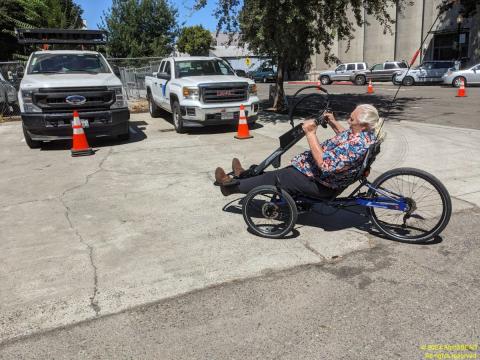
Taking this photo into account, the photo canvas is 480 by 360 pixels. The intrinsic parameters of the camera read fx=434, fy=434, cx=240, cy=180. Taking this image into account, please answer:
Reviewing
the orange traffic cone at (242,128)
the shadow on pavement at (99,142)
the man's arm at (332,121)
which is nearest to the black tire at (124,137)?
the shadow on pavement at (99,142)

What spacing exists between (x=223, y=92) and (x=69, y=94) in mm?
3467

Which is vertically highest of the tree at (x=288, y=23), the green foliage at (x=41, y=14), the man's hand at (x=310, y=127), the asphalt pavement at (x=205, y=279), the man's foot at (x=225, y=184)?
the green foliage at (x=41, y=14)

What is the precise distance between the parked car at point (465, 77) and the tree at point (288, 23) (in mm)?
13854

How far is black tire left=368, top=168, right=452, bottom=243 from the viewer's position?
395 centimetres

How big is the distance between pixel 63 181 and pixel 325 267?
455 centimetres

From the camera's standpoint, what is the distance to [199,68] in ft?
38.0

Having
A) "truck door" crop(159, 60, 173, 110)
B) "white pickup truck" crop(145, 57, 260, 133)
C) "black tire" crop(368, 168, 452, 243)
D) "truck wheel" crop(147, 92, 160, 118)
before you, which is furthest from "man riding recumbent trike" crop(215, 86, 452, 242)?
"truck wheel" crop(147, 92, 160, 118)

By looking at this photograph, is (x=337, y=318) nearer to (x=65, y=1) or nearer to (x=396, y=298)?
(x=396, y=298)

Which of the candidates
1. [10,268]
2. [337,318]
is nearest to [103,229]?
[10,268]

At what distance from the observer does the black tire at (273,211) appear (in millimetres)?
4186

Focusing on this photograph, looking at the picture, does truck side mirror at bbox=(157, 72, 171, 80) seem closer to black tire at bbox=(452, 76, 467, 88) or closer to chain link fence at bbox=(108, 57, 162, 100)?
chain link fence at bbox=(108, 57, 162, 100)

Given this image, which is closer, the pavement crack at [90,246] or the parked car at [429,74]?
the pavement crack at [90,246]

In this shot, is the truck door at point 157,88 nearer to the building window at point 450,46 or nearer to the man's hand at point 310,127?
the man's hand at point 310,127

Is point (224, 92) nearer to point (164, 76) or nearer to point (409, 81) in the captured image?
point (164, 76)
